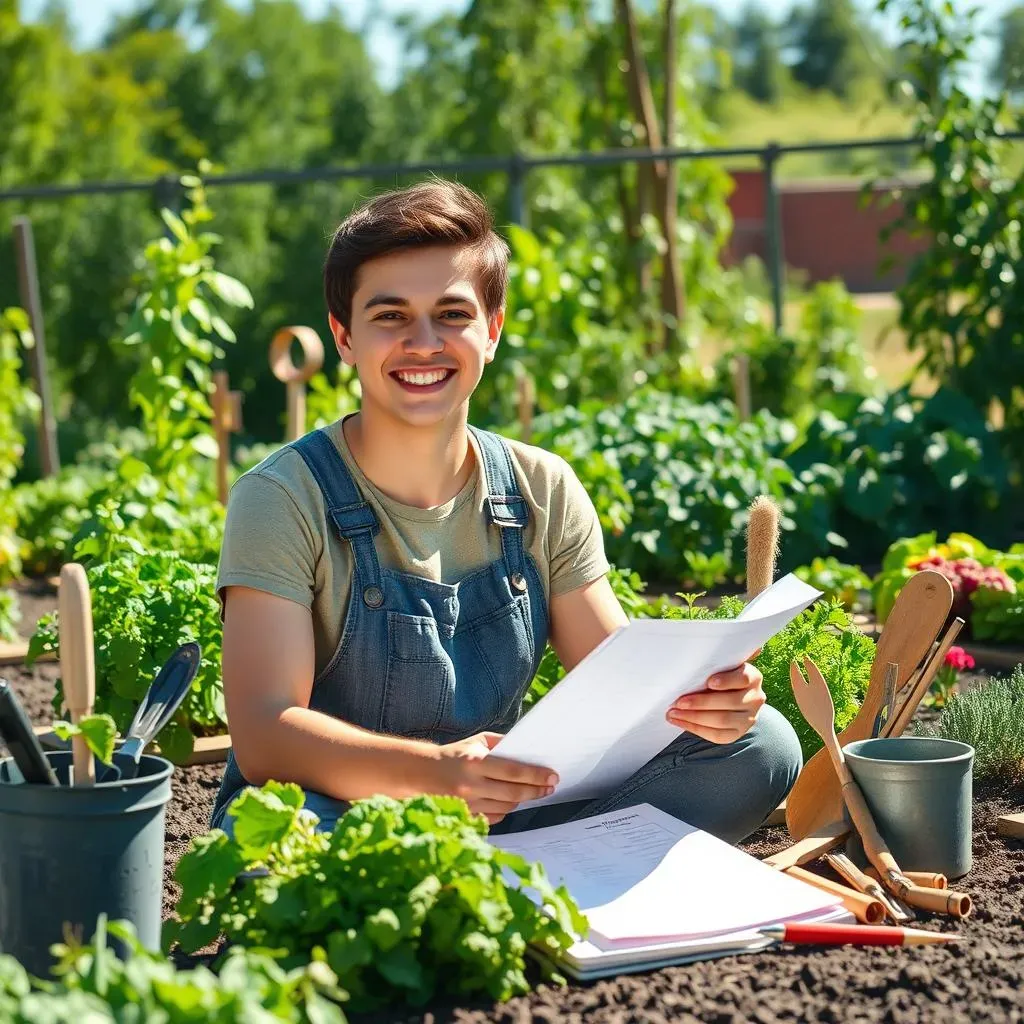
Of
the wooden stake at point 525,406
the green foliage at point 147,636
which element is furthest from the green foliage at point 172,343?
the wooden stake at point 525,406

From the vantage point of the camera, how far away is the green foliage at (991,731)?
3.04 meters

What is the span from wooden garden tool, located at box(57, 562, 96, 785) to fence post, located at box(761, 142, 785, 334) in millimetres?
6269

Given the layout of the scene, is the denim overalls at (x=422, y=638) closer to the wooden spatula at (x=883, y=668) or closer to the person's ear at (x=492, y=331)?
the person's ear at (x=492, y=331)

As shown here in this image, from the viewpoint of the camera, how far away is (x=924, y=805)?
2439 millimetres

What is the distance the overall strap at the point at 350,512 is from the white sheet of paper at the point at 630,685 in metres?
0.38

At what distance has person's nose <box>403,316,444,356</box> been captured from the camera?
2.36 meters

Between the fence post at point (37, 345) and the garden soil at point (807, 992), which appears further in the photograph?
the fence post at point (37, 345)

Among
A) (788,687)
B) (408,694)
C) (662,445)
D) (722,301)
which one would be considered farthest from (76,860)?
(722,301)

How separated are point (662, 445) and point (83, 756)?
12.8 feet

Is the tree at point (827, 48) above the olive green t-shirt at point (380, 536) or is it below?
above

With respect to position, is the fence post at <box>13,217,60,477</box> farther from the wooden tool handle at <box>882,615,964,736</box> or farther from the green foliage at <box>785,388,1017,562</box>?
the wooden tool handle at <box>882,615,964,736</box>

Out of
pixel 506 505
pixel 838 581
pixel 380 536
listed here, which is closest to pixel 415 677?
pixel 380 536

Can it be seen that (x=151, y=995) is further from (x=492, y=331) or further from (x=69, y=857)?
(x=492, y=331)

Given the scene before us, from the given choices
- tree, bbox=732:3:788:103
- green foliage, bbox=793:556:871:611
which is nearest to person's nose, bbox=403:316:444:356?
green foliage, bbox=793:556:871:611
